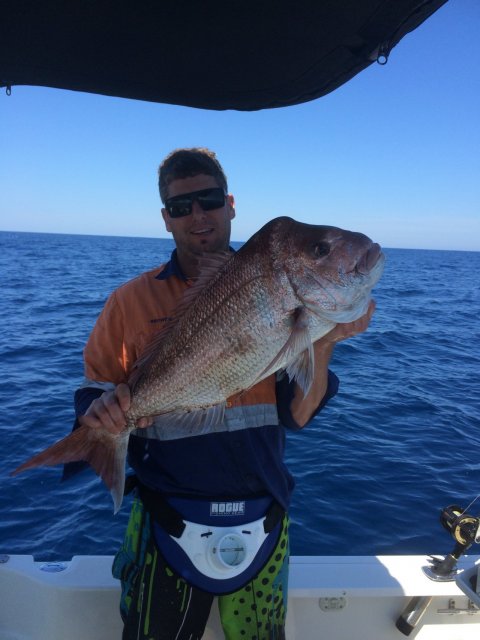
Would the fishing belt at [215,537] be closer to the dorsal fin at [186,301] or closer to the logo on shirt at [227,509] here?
the logo on shirt at [227,509]

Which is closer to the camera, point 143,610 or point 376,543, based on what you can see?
point 143,610

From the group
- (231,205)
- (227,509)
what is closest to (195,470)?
(227,509)

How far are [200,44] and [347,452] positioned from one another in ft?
18.5

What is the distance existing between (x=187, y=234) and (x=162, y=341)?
1.96ft

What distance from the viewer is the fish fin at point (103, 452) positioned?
2.13 m

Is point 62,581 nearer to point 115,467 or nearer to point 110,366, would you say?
point 115,467

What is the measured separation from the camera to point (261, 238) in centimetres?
204

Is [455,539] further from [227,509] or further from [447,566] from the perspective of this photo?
[227,509]

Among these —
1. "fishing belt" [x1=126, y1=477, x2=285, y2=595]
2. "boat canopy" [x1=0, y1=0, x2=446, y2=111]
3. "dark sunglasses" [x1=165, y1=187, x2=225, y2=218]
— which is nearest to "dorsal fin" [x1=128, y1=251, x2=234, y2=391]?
"dark sunglasses" [x1=165, y1=187, x2=225, y2=218]

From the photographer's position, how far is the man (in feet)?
7.20

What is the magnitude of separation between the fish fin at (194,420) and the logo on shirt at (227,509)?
1.17 ft

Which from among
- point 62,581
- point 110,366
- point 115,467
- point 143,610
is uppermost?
point 110,366

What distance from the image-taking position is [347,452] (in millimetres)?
6727

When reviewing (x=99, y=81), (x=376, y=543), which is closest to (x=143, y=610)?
(x=99, y=81)
